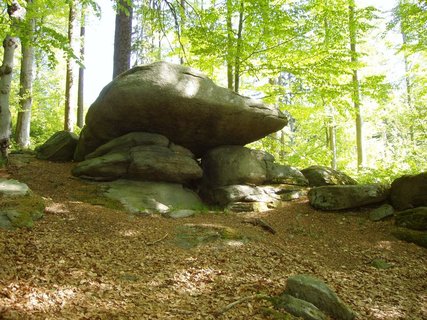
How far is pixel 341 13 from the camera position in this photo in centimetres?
1237

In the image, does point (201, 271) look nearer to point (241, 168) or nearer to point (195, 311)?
point (195, 311)

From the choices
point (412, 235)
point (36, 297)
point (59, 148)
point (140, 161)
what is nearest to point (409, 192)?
point (412, 235)

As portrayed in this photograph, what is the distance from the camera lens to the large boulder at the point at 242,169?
10336mm

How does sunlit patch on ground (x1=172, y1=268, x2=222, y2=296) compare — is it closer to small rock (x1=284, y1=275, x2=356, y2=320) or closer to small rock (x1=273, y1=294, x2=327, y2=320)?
small rock (x1=273, y1=294, x2=327, y2=320)

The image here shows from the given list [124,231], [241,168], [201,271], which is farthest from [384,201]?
[124,231]

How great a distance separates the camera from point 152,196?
9.01 metres

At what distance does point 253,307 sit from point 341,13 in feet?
37.7

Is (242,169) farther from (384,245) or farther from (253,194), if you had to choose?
(384,245)

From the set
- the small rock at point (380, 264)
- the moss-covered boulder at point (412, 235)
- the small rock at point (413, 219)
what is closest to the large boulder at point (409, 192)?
the small rock at point (413, 219)

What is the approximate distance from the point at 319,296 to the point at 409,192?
498 cm

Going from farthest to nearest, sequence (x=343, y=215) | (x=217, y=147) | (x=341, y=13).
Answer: (x=341, y=13), (x=217, y=147), (x=343, y=215)

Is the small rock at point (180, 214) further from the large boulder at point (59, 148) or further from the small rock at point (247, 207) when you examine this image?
the large boulder at point (59, 148)

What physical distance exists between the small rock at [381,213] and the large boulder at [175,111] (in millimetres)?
3828

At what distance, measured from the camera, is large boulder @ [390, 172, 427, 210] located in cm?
799
